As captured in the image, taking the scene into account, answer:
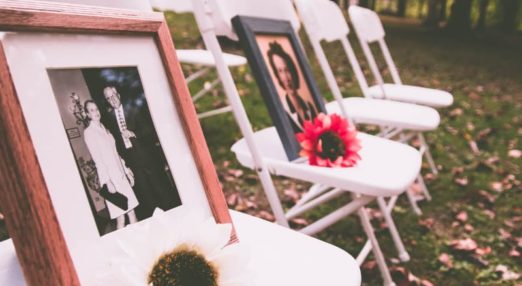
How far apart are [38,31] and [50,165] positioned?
0.71ft

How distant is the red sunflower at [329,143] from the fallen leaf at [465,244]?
4.18 ft

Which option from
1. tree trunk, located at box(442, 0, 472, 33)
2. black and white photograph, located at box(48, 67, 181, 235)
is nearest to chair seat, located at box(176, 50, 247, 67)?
black and white photograph, located at box(48, 67, 181, 235)

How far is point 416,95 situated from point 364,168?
5.71 ft

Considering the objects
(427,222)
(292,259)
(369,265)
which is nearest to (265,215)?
(369,265)

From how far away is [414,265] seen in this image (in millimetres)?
2242

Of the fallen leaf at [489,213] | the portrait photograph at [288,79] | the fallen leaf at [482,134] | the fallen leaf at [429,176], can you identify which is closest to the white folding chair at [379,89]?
the fallen leaf at [429,176]

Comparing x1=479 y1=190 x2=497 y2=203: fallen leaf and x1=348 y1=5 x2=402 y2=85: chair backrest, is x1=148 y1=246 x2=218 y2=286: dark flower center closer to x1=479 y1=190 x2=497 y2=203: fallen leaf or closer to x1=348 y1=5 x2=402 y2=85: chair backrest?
x1=348 y1=5 x2=402 y2=85: chair backrest

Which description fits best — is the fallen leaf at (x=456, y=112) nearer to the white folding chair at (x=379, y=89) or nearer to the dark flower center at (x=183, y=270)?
the white folding chair at (x=379, y=89)

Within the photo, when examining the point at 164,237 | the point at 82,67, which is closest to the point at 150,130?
the point at 82,67

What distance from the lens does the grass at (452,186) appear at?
229cm

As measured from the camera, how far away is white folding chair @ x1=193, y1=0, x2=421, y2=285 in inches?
53.3

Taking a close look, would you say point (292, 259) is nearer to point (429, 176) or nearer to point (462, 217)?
point (462, 217)

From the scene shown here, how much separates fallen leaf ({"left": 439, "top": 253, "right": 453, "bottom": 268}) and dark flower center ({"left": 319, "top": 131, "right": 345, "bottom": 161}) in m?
1.19

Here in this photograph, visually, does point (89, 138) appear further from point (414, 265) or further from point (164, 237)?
point (414, 265)
